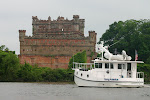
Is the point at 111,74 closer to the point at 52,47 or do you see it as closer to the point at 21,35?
the point at 52,47

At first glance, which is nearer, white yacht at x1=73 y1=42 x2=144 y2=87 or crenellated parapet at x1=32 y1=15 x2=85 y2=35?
white yacht at x1=73 y1=42 x2=144 y2=87

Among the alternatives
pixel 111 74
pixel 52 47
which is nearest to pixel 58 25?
pixel 52 47

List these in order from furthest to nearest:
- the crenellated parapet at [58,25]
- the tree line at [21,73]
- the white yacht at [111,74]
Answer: the crenellated parapet at [58,25] → the tree line at [21,73] → the white yacht at [111,74]

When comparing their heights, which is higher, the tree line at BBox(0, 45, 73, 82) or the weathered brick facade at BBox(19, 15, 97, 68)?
the weathered brick facade at BBox(19, 15, 97, 68)

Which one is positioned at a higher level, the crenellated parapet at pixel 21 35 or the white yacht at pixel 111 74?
the crenellated parapet at pixel 21 35

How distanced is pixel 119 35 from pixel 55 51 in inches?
619

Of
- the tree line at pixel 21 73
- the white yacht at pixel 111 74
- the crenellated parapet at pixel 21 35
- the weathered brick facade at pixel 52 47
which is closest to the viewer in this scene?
Result: the white yacht at pixel 111 74

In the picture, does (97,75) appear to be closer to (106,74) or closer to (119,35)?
(106,74)

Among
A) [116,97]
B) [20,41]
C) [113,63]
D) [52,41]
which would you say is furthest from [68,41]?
[116,97]

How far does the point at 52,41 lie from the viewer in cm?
10356

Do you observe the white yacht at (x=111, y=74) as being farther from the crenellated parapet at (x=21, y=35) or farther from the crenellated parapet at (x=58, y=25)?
the crenellated parapet at (x=58, y=25)

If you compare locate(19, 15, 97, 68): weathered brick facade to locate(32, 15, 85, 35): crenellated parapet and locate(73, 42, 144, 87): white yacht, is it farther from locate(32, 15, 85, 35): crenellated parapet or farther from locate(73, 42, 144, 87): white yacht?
locate(73, 42, 144, 87): white yacht

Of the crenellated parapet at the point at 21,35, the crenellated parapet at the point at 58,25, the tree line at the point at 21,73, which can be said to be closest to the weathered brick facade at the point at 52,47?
the crenellated parapet at the point at 21,35

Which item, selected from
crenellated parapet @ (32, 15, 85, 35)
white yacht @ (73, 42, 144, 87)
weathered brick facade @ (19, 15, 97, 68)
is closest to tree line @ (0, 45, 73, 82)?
weathered brick facade @ (19, 15, 97, 68)
